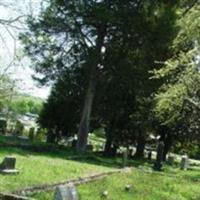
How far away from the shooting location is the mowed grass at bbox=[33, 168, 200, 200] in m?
13.3

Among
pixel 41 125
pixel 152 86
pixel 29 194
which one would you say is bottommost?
pixel 29 194

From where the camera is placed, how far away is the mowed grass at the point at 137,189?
1334 cm

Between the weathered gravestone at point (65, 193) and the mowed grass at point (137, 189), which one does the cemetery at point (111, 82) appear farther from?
the weathered gravestone at point (65, 193)

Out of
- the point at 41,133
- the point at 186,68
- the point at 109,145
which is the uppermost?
the point at 186,68

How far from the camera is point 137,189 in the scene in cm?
1546

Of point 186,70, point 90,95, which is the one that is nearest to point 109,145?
point 90,95

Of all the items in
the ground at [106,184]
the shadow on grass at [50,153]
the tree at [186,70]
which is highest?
the tree at [186,70]

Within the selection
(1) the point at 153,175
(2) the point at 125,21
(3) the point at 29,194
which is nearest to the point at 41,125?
(2) the point at 125,21

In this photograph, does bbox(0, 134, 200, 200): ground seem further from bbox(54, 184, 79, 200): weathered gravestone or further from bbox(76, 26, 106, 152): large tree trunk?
bbox(76, 26, 106, 152): large tree trunk

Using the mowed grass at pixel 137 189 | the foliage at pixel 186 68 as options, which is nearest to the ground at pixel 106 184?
the mowed grass at pixel 137 189

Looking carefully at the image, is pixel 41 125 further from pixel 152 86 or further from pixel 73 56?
pixel 152 86

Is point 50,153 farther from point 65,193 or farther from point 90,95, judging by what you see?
point 65,193

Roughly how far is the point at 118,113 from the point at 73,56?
519 cm

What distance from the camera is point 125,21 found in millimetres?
31922
